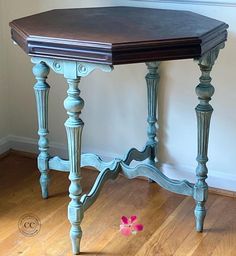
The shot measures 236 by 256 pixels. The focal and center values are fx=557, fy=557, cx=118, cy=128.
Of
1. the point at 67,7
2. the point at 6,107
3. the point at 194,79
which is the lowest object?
the point at 6,107

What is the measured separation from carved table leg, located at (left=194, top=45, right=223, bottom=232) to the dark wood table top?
0.21ft

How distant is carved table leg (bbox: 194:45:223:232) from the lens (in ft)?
5.72

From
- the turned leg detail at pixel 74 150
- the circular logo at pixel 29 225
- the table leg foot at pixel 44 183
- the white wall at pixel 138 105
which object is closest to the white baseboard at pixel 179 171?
the white wall at pixel 138 105

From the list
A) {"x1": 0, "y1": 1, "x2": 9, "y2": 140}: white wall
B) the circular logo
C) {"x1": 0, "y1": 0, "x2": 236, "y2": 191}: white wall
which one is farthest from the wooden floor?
{"x1": 0, "y1": 1, "x2": 9, "y2": 140}: white wall

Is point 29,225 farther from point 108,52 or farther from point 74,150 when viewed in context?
point 108,52

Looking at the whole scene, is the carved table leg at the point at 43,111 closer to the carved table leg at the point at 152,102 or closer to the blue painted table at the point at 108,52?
the blue painted table at the point at 108,52

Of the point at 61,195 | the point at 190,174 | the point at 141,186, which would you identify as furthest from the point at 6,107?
the point at 190,174

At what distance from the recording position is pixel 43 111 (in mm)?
2037

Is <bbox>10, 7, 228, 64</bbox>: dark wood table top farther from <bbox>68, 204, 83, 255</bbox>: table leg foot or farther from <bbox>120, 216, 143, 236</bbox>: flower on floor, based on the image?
<bbox>120, 216, 143, 236</bbox>: flower on floor

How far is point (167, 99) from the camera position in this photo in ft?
7.24

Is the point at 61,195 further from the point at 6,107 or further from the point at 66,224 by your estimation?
the point at 6,107

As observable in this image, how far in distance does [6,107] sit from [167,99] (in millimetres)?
787

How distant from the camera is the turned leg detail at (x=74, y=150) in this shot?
1.63 m

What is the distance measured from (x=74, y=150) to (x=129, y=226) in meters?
0.43
